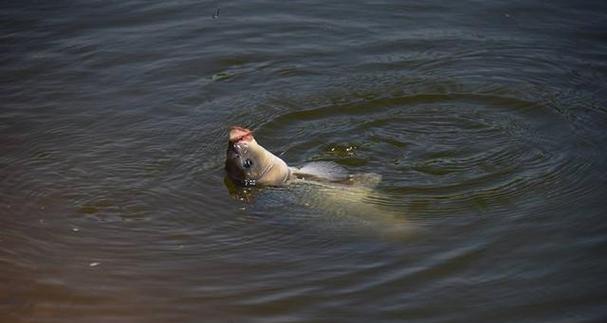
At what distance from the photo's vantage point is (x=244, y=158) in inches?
230

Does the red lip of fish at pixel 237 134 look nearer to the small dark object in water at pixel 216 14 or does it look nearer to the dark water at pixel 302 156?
the dark water at pixel 302 156

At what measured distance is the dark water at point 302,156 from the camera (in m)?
4.98

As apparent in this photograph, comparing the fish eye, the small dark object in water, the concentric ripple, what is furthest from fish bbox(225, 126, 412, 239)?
the small dark object in water

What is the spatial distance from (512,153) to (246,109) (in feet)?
8.22

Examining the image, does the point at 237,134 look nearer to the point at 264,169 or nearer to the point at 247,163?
the point at 247,163

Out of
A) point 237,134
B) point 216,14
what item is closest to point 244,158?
point 237,134

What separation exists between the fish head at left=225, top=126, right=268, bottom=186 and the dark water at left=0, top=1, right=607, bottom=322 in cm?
19

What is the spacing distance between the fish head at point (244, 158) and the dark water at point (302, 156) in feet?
0.62

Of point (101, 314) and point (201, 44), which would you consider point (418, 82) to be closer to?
point (201, 44)

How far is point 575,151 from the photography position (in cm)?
648

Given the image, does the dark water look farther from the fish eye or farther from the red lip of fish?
the red lip of fish

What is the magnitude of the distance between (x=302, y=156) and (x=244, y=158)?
95 cm

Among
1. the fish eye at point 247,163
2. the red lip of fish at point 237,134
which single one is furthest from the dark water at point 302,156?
the red lip of fish at point 237,134

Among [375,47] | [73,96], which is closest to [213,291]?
[73,96]
